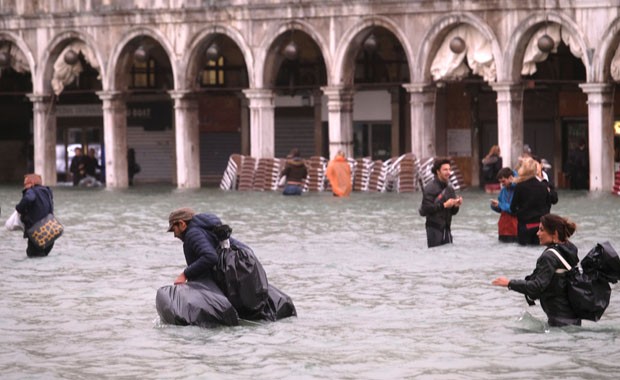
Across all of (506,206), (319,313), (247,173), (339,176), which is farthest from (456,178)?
(319,313)

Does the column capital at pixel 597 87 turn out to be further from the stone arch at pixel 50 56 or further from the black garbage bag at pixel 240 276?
the black garbage bag at pixel 240 276

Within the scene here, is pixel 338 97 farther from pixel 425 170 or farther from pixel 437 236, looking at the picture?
pixel 437 236

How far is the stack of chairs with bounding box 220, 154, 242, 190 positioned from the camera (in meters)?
42.5

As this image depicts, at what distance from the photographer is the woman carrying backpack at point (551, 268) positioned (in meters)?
13.2

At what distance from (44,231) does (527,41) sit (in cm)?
1865

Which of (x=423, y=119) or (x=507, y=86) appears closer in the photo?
Answer: (x=507, y=86)

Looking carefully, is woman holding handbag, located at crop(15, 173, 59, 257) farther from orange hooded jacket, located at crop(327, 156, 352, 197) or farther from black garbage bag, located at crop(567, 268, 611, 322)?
orange hooded jacket, located at crop(327, 156, 352, 197)

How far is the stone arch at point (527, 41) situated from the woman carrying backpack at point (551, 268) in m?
23.8

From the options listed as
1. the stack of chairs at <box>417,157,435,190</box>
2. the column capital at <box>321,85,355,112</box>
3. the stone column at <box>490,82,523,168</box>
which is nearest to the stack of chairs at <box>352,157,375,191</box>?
the stack of chairs at <box>417,157,435,190</box>

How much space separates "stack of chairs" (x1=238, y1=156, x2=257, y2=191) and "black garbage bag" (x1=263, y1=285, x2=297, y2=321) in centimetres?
2653

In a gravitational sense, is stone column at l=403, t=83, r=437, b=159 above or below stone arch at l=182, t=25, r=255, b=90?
below

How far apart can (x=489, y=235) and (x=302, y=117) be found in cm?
2163

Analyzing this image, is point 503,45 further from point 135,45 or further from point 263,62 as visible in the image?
point 135,45

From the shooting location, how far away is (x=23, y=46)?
149 ft
